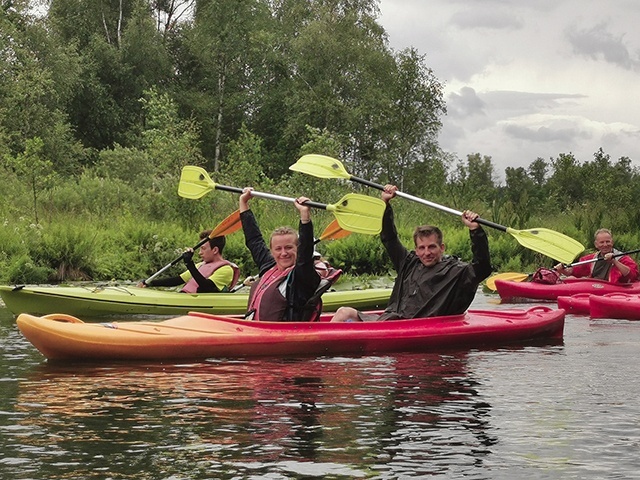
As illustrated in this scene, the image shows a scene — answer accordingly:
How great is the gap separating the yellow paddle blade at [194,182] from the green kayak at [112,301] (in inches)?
40.6

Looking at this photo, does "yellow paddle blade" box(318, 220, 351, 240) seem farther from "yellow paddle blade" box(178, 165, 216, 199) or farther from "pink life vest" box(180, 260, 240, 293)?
"pink life vest" box(180, 260, 240, 293)

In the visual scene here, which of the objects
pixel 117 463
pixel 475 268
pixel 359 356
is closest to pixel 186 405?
pixel 117 463

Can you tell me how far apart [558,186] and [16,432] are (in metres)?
32.8

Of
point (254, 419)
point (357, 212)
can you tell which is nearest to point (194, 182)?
point (357, 212)

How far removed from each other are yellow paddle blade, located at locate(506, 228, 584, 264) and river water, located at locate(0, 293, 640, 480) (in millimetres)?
958

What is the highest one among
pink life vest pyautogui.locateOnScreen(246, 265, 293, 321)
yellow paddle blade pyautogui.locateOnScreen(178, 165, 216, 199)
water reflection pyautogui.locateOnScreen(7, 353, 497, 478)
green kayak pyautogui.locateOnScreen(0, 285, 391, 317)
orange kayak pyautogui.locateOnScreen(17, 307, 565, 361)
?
yellow paddle blade pyautogui.locateOnScreen(178, 165, 216, 199)

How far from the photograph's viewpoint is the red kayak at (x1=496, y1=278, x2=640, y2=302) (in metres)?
11.5

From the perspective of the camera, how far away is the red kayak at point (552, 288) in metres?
11.5

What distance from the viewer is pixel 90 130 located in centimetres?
3538

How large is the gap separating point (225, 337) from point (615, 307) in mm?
4342

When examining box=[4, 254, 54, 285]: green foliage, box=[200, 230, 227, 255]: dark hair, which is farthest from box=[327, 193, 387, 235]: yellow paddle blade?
box=[4, 254, 54, 285]: green foliage

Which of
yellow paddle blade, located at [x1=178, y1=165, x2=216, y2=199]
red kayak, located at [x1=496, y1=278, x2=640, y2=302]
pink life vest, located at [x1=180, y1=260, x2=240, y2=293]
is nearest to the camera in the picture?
yellow paddle blade, located at [x1=178, y1=165, x2=216, y2=199]

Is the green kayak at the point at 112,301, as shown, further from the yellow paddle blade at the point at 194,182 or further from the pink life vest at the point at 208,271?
the yellow paddle blade at the point at 194,182

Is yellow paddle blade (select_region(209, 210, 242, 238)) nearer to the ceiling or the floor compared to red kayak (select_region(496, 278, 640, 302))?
nearer to the ceiling
